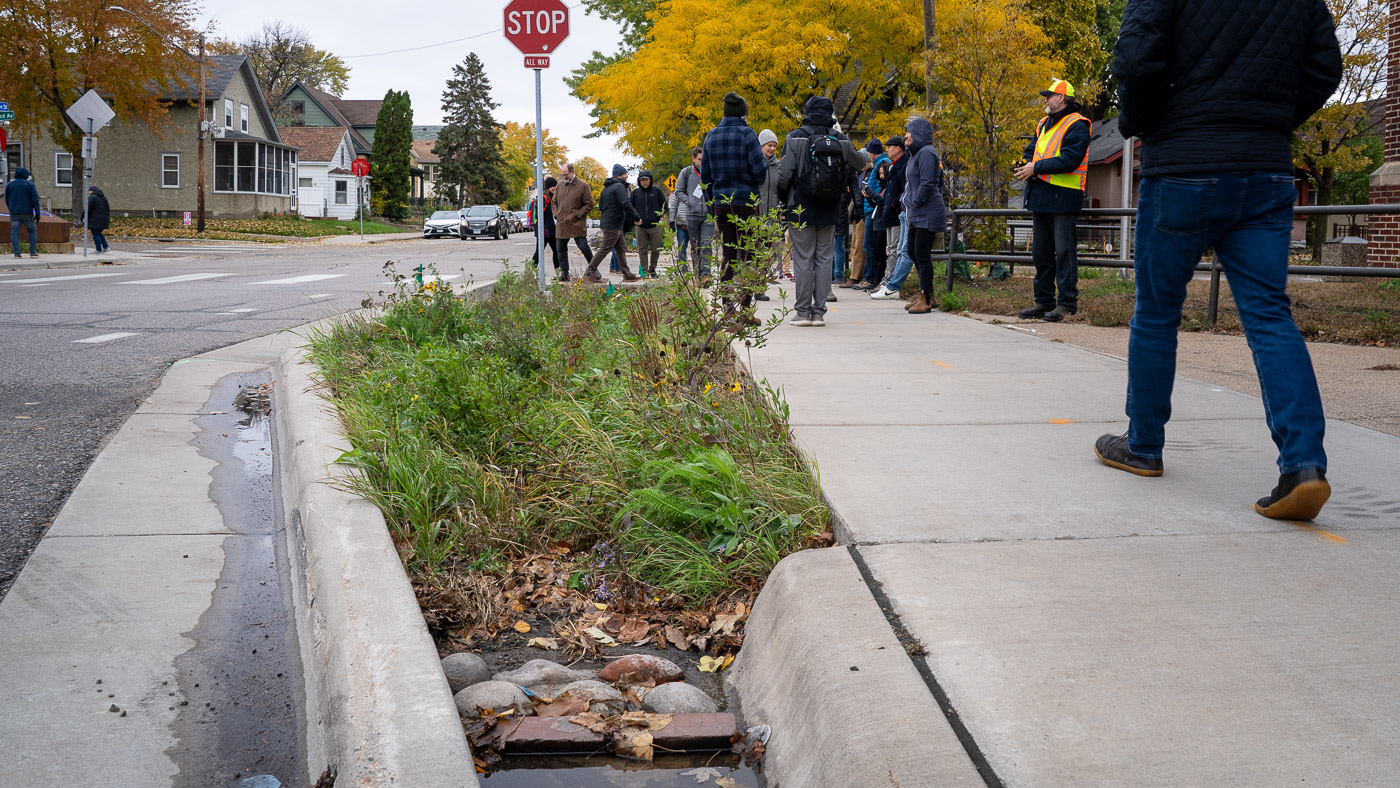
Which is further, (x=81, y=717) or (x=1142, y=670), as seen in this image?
(x=81, y=717)

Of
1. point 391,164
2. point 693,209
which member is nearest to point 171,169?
point 391,164

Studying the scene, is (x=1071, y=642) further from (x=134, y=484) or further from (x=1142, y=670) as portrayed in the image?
(x=134, y=484)

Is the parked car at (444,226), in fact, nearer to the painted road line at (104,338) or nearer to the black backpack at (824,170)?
the painted road line at (104,338)

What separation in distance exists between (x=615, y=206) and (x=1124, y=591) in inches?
553

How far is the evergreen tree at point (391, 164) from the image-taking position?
225 ft

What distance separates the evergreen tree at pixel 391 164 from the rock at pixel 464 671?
225 ft

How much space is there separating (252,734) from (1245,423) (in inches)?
160

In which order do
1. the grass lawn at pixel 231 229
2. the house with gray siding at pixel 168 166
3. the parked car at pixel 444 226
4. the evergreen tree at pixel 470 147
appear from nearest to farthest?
the grass lawn at pixel 231 229, the house with gray siding at pixel 168 166, the parked car at pixel 444 226, the evergreen tree at pixel 470 147

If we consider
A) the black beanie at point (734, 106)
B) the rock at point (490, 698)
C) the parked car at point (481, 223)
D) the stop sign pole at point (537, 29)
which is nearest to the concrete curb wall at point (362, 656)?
the rock at point (490, 698)

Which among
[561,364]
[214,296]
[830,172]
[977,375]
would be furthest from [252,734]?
[214,296]

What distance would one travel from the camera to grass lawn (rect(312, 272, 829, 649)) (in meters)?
3.40

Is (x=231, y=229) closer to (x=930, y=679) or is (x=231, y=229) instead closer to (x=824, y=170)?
(x=824, y=170)

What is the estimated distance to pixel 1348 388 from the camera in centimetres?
575

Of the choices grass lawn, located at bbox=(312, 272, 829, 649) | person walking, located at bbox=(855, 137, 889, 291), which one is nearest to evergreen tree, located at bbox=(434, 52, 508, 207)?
person walking, located at bbox=(855, 137, 889, 291)
